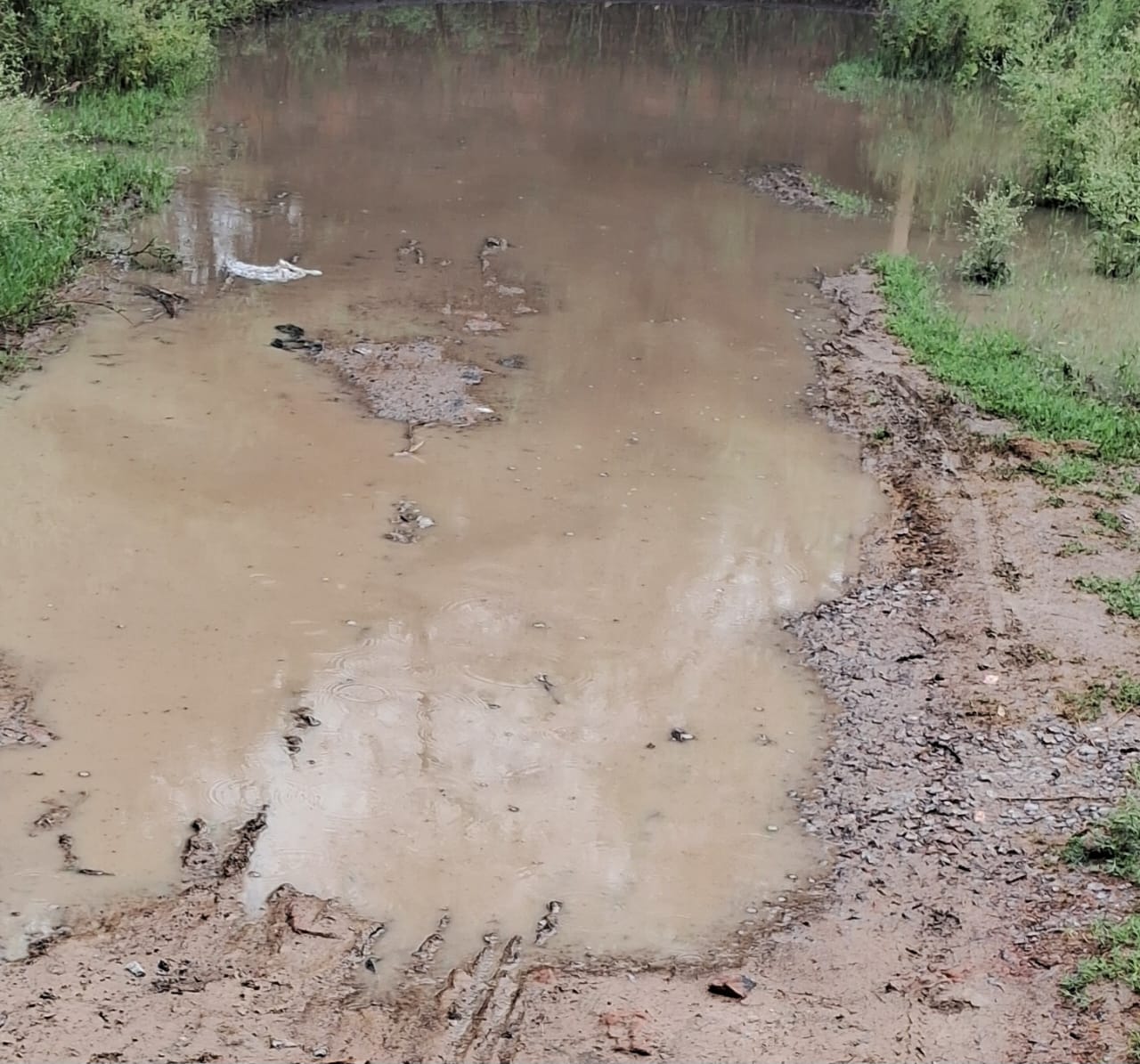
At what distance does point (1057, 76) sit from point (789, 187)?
2.78 meters

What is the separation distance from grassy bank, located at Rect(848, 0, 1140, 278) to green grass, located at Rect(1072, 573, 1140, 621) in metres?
4.50

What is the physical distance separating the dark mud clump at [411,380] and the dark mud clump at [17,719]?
10.7ft

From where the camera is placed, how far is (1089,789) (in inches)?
211

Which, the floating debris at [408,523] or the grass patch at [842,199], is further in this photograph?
the grass patch at [842,199]

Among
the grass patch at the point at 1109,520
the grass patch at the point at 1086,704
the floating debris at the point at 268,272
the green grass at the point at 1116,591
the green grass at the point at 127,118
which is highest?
the green grass at the point at 127,118

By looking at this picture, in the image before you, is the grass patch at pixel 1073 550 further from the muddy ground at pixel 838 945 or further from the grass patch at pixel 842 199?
the grass patch at pixel 842 199

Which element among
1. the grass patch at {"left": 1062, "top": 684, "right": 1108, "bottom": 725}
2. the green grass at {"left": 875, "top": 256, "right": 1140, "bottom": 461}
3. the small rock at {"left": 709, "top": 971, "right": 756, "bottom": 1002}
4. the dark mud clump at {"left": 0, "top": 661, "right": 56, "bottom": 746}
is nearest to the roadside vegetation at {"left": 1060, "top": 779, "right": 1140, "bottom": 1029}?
the grass patch at {"left": 1062, "top": 684, "right": 1108, "bottom": 725}

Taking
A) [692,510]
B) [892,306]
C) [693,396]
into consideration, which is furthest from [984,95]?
[692,510]

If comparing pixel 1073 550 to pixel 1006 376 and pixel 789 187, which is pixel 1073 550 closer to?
pixel 1006 376

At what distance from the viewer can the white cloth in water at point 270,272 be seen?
10508 mm

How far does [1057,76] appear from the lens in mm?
13328

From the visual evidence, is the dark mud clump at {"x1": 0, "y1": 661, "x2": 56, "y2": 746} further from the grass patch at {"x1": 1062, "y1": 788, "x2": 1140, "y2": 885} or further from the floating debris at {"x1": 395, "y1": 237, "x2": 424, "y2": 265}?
the floating debris at {"x1": 395, "y1": 237, "x2": 424, "y2": 265}

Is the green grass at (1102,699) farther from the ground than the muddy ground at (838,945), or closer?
farther from the ground

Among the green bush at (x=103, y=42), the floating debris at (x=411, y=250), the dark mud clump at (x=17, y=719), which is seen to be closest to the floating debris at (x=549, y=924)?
the dark mud clump at (x=17, y=719)
